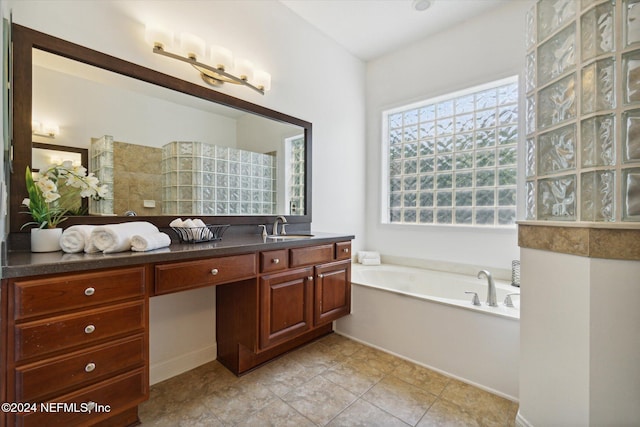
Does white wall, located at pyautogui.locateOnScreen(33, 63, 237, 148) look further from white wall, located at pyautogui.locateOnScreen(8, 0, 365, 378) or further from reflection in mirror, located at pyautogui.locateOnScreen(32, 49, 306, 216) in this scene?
white wall, located at pyautogui.locateOnScreen(8, 0, 365, 378)

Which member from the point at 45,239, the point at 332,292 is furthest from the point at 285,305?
the point at 45,239

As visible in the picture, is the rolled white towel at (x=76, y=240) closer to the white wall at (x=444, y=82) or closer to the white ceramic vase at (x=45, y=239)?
the white ceramic vase at (x=45, y=239)

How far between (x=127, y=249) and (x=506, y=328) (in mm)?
2166

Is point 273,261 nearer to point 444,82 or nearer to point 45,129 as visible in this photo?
point 45,129

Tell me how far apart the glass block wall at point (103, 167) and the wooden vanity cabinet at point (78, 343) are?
0.57 meters

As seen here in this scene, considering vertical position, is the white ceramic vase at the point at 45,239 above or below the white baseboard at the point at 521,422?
above

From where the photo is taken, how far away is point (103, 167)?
1547 millimetres

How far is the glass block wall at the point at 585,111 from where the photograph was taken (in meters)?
0.98

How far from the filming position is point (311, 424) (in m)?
1.42

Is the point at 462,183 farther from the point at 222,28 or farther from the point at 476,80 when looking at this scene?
the point at 222,28

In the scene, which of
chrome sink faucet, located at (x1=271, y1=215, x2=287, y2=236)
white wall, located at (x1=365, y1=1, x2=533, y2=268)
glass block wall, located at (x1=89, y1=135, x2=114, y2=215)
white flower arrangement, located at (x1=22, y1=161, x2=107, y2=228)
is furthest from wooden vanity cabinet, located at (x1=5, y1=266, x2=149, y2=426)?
white wall, located at (x1=365, y1=1, x2=533, y2=268)

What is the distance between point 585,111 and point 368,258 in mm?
2278

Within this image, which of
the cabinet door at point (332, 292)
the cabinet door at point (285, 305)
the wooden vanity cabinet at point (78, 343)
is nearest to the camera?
the wooden vanity cabinet at point (78, 343)

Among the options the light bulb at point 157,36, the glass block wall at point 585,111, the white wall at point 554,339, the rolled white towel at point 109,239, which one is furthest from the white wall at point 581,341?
the light bulb at point 157,36
